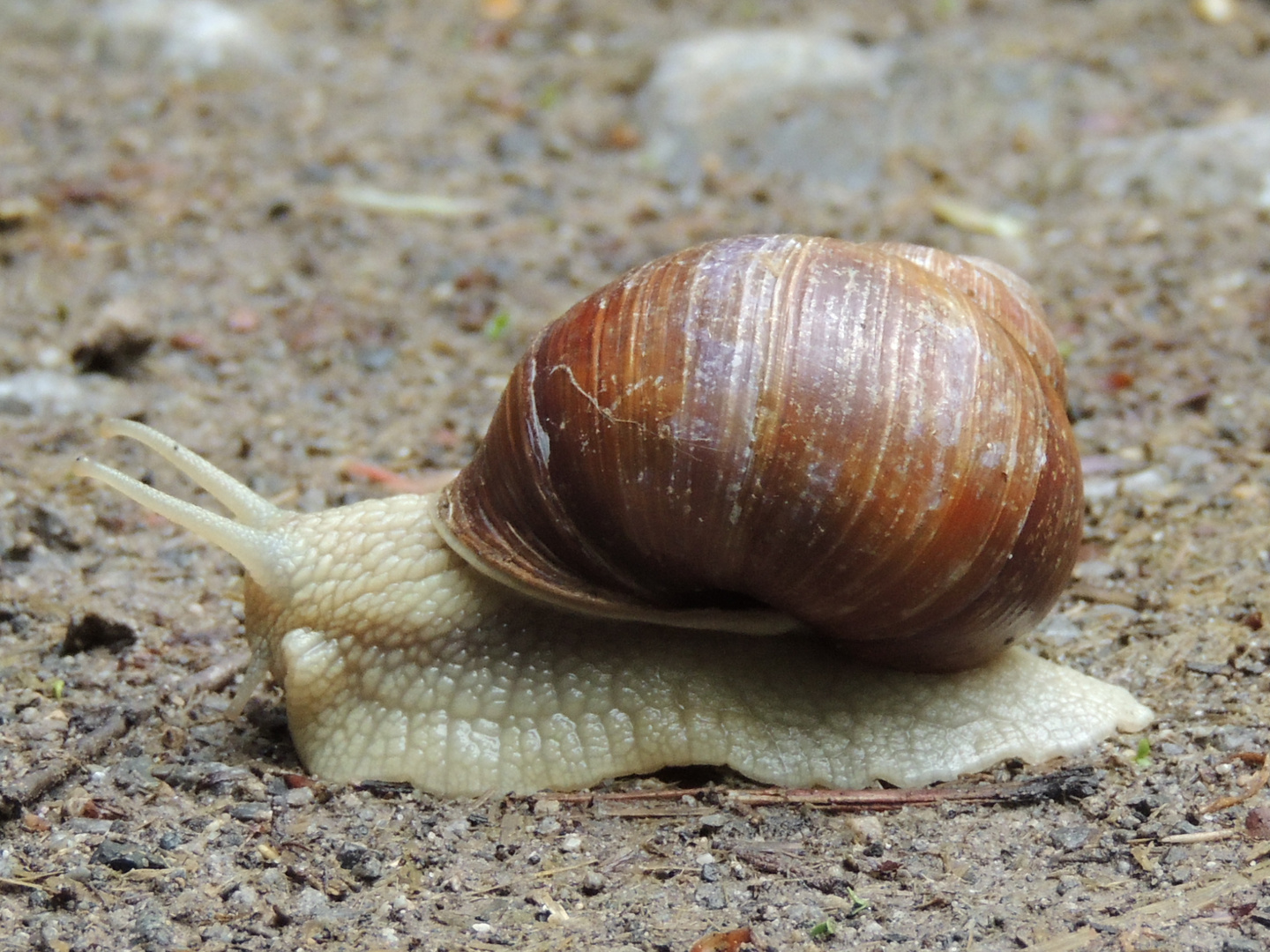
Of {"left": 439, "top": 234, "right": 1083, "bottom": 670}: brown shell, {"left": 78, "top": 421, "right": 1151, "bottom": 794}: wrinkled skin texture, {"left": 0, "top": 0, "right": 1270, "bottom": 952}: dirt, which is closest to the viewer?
{"left": 0, "top": 0, "right": 1270, "bottom": 952}: dirt

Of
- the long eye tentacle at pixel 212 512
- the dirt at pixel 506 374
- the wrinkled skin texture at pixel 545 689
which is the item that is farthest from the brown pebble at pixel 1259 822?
the long eye tentacle at pixel 212 512

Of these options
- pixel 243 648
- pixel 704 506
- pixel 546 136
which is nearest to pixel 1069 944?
pixel 704 506

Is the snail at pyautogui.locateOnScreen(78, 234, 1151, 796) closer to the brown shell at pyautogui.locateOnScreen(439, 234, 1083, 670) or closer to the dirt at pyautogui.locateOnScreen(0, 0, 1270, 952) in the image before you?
the brown shell at pyautogui.locateOnScreen(439, 234, 1083, 670)

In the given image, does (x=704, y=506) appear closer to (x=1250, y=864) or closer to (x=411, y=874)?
(x=411, y=874)

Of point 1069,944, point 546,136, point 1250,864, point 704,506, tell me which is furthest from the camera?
point 546,136

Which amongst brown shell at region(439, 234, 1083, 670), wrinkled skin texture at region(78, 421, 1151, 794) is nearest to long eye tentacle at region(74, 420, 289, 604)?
wrinkled skin texture at region(78, 421, 1151, 794)

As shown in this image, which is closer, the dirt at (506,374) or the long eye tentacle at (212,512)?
the dirt at (506,374)

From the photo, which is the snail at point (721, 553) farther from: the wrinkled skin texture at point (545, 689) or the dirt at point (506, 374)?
the dirt at point (506, 374)
